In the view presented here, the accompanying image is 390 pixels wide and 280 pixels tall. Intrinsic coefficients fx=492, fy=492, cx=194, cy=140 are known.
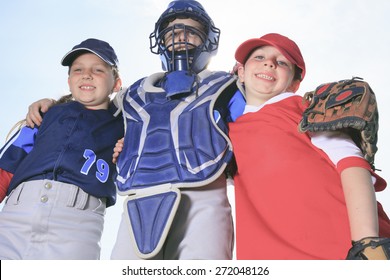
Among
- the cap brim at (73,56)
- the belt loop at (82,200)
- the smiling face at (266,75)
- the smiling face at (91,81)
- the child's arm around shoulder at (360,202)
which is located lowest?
the child's arm around shoulder at (360,202)

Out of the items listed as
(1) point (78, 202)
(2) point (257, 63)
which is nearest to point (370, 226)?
(2) point (257, 63)

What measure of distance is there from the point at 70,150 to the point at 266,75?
1.31 metres

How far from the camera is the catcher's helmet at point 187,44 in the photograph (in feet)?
10.3

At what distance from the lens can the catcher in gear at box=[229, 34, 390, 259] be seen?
233cm

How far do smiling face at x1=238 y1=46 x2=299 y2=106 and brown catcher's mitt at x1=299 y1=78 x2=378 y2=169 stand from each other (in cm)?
43

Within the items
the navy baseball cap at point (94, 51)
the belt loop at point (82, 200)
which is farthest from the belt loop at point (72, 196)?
the navy baseball cap at point (94, 51)

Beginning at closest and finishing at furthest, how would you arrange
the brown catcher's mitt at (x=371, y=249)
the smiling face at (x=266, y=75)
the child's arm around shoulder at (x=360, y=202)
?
the brown catcher's mitt at (x=371, y=249) < the child's arm around shoulder at (x=360, y=202) < the smiling face at (x=266, y=75)

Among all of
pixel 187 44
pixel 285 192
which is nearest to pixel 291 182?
pixel 285 192

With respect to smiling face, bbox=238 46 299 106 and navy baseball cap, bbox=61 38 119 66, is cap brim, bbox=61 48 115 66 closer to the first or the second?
navy baseball cap, bbox=61 38 119 66

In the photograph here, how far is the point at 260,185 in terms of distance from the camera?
2.59 m

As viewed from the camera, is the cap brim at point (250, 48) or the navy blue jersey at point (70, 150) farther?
the navy blue jersey at point (70, 150)

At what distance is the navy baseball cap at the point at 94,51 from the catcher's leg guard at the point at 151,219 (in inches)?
46.5

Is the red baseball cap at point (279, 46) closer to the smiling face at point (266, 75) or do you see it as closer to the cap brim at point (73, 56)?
the smiling face at point (266, 75)

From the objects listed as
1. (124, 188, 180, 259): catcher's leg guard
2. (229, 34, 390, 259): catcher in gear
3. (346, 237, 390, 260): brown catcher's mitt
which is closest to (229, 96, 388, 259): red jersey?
(229, 34, 390, 259): catcher in gear
